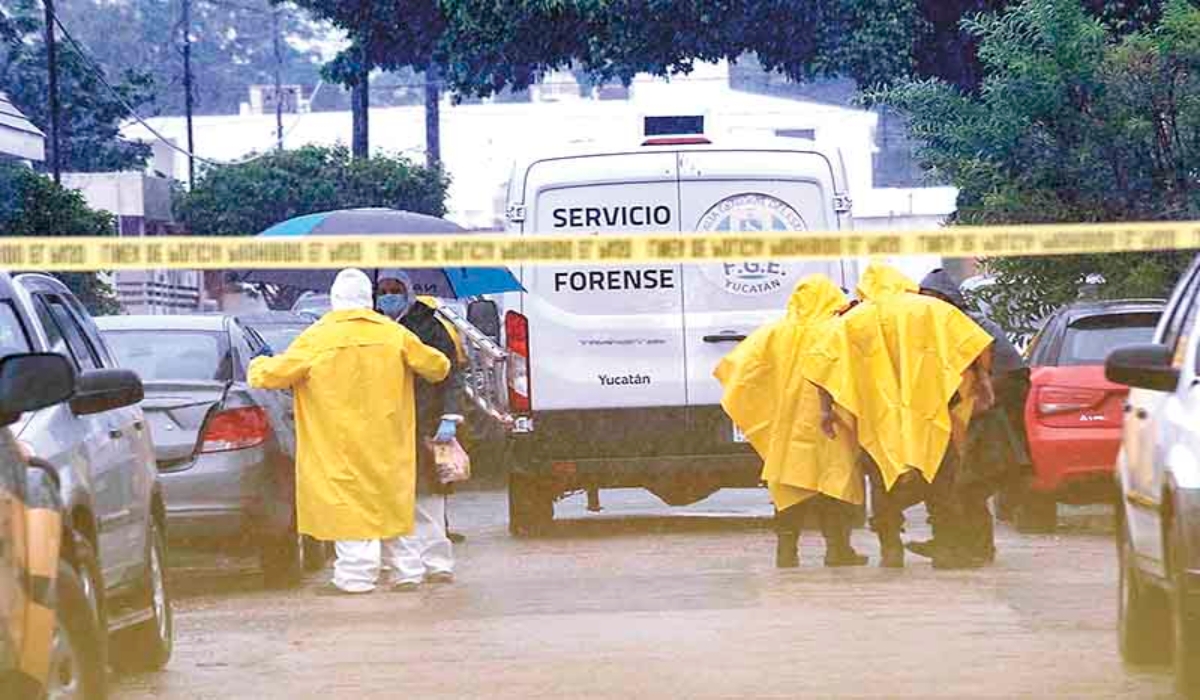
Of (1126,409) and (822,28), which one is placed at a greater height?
(822,28)

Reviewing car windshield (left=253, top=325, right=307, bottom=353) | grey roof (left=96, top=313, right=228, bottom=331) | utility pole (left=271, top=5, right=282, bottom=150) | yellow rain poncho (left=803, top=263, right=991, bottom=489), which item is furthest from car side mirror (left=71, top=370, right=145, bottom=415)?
utility pole (left=271, top=5, right=282, bottom=150)

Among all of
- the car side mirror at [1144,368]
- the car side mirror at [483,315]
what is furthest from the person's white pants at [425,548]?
the car side mirror at [483,315]

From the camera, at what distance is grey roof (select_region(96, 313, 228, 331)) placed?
587 inches

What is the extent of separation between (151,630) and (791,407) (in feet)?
17.1

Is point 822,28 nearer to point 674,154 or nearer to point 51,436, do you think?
point 674,154

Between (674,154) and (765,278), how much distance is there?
0.90 meters

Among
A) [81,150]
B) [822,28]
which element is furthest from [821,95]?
[822,28]

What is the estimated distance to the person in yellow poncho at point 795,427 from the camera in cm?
1477

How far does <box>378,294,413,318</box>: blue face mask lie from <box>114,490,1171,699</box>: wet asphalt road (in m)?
1.46

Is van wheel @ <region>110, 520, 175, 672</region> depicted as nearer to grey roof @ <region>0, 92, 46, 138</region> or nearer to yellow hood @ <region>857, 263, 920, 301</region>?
yellow hood @ <region>857, 263, 920, 301</region>

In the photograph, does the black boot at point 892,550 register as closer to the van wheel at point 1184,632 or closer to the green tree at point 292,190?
the van wheel at point 1184,632

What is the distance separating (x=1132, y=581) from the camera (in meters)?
9.93

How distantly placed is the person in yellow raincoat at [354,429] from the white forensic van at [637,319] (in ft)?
8.75

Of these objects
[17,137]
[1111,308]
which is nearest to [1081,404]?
[1111,308]
